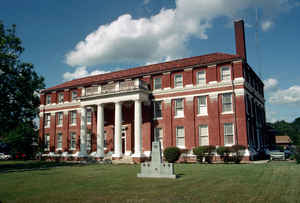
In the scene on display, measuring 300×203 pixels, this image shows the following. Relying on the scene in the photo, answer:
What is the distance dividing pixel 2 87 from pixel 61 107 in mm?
13606

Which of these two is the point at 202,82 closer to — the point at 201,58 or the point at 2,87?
the point at 201,58

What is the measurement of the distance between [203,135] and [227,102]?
4.39 m

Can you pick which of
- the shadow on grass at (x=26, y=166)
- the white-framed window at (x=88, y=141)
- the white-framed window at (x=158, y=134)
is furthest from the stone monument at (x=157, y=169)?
the white-framed window at (x=88, y=141)

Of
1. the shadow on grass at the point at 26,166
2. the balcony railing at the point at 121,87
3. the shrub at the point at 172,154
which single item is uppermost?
the balcony railing at the point at 121,87

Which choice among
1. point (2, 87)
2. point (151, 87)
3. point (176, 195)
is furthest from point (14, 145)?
point (176, 195)

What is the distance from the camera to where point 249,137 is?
96.6ft

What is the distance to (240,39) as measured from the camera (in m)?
32.8

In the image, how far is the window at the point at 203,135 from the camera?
3031 centimetres

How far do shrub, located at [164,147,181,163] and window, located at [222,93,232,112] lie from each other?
6722 millimetres

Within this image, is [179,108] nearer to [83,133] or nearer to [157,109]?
[157,109]

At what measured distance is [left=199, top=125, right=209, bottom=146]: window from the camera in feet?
99.4

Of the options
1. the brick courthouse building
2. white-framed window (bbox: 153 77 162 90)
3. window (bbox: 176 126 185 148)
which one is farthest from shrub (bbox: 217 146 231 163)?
white-framed window (bbox: 153 77 162 90)

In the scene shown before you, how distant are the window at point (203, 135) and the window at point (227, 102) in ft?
9.40

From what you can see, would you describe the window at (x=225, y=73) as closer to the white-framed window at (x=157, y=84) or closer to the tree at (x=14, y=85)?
the white-framed window at (x=157, y=84)
